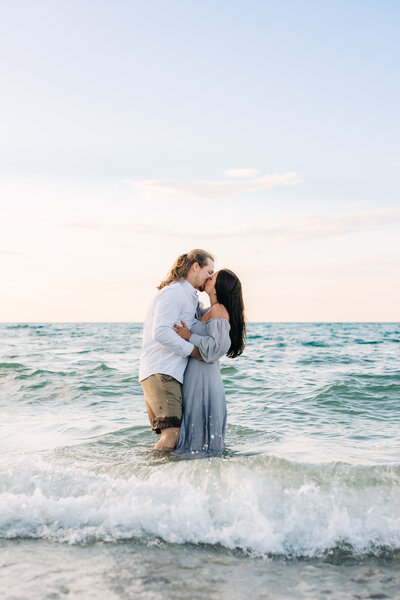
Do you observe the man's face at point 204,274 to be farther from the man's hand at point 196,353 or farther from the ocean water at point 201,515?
the ocean water at point 201,515

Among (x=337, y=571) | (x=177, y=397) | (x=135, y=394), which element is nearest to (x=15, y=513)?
(x=177, y=397)

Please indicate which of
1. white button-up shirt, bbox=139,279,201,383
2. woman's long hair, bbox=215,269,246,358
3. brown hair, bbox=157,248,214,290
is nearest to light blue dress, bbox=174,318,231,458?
white button-up shirt, bbox=139,279,201,383

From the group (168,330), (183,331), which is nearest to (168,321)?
(168,330)

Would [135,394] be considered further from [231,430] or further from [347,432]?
[347,432]

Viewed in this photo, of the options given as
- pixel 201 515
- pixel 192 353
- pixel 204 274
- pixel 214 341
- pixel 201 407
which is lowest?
pixel 201 515

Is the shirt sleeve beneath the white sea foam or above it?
above

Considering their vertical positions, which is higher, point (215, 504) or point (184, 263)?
point (184, 263)

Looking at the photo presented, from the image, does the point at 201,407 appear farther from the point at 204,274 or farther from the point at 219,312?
the point at 204,274

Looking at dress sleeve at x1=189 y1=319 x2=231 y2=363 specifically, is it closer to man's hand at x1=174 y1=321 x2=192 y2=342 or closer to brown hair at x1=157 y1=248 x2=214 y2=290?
man's hand at x1=174 y1=321 x2=192 y2=342

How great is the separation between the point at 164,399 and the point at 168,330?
0.71 m

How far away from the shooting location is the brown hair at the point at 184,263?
5251mm

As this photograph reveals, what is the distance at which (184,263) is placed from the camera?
5.30 meters

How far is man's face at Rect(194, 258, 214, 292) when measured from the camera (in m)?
5.29

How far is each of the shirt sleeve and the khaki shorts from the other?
1.20 ft
